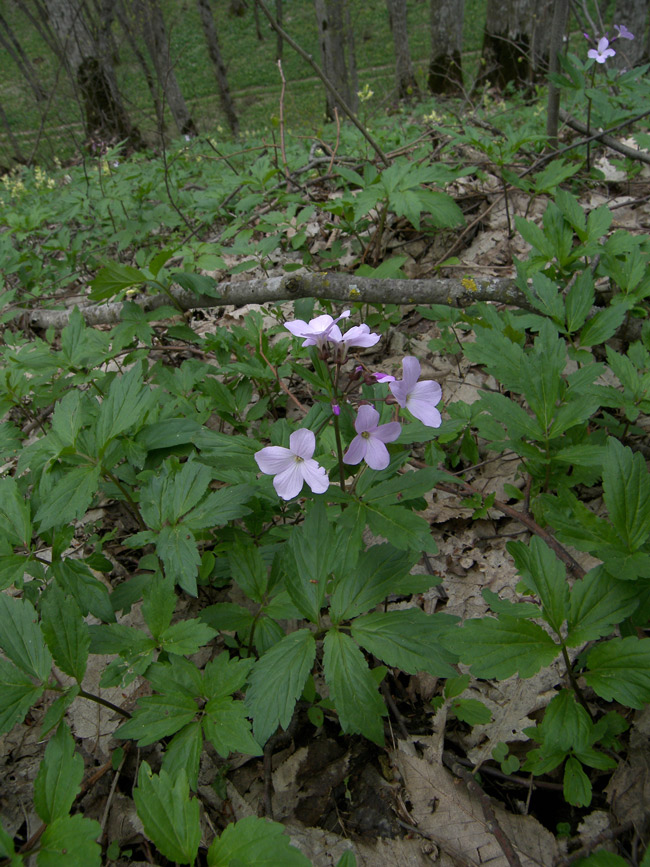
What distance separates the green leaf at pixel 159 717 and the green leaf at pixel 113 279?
6.08 feet

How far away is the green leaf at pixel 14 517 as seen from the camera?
65.1 inches

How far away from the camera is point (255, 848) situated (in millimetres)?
1166

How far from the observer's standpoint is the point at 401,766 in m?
1.54

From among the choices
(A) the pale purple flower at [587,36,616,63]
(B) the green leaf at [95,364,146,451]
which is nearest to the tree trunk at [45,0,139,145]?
(A) the pale purple flower at [587,36,616,63]

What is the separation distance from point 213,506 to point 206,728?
0.64m

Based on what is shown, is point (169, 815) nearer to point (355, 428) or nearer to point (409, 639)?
point (409, 639)

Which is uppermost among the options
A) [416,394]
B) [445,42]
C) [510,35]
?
[445,42]

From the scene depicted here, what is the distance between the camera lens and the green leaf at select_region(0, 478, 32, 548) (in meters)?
1.65

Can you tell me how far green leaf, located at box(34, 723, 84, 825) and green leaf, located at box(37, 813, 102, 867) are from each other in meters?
0.04

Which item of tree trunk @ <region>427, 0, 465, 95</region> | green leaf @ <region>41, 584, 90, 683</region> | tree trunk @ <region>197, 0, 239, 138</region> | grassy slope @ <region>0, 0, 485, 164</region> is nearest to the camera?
green leaf @ <region>41, 584, 90, 683</region>

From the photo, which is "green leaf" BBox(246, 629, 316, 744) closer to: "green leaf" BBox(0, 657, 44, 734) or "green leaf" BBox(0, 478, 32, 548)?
"green leaf" BBox(0, 657, 44, 734)

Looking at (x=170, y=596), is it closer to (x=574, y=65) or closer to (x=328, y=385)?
(x=328, y=385)

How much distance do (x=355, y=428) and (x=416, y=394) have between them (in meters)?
0.19

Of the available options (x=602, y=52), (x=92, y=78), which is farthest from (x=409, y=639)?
(x=92, y=78)
